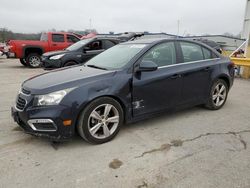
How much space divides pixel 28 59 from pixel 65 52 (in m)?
4.02

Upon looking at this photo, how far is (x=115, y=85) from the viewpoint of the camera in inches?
134

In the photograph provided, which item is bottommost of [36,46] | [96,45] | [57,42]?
[36,46]

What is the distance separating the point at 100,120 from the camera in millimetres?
3371

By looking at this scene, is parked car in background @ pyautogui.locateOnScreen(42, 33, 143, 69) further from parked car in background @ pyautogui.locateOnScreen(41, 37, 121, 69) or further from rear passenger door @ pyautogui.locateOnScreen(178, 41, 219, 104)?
rear passenger door @ pyautogui.locateOnScreen(178, 41, 219, 104)

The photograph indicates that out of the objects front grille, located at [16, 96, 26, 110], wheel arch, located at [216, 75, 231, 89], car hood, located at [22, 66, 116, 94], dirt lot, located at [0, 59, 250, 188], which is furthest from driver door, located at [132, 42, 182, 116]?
front grille, located at [16, 96, 26, 110]

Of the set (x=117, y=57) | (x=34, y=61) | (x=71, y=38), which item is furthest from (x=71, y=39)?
(x=117, y=57)

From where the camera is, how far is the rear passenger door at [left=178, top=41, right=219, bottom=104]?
168 inches

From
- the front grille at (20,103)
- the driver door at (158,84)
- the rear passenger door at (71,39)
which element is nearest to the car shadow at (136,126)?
the driver door at (158,84)

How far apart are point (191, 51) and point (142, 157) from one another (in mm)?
2444

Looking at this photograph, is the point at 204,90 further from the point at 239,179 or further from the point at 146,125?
the point at 239,179

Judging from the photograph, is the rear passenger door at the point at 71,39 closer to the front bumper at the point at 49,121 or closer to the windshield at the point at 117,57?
the windshield at the point at 117,57

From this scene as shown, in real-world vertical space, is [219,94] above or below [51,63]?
below

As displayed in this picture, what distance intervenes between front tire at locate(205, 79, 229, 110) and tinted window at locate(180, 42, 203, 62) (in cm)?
69

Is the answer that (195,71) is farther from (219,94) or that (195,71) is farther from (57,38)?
(57,38)
